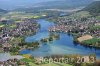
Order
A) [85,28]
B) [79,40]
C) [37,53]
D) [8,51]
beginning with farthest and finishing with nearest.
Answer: [85,28], [79,40], [8,51], [37,53]

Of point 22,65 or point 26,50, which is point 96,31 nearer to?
point 26,50

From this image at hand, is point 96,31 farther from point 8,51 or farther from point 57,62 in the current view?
point 57,62

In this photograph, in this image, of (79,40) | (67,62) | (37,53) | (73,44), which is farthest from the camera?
(79,40)

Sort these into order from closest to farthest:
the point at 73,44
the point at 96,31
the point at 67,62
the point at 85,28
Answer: the point at 67,62
the point at 73,44
the point at 96,31
the point at 85,28

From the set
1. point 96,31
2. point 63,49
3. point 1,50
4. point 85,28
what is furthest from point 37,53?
point 85,28

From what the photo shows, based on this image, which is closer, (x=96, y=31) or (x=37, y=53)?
(x=37, y=53)

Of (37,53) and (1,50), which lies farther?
(1,50)

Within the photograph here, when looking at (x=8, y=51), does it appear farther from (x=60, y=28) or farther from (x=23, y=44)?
(x=60, y=28)

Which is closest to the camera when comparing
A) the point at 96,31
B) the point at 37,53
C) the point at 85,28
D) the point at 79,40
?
the point at 37,53

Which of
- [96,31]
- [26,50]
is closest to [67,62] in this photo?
[26,50]
